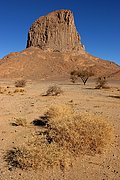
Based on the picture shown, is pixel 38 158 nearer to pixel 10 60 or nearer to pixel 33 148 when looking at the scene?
pixel 33 148

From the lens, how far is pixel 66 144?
6.57 meters

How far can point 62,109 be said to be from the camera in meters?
Result: 10.5

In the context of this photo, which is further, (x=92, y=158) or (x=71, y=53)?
(x=71, y=53)

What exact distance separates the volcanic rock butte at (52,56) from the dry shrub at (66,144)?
249 feet

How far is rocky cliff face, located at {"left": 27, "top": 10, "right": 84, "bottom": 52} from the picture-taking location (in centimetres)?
12081

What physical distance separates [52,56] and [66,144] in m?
106

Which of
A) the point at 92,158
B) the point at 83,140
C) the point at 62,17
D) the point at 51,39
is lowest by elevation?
the point at 92,158

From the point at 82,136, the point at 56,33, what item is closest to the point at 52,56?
the point at 56,33

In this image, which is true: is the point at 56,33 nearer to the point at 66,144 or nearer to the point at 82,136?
the point at 82,136

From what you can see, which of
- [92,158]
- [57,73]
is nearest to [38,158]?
[92,158]

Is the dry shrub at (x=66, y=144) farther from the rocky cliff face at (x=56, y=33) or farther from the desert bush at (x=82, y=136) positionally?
the rocky cliff face at (x=56, y=33)

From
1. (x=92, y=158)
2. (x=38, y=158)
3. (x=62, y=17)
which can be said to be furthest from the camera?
(x=62, y=17)

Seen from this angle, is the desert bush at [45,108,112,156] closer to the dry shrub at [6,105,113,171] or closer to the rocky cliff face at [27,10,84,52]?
the dry shrub at [6,105,113,171]

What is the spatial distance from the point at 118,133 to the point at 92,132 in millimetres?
2245
